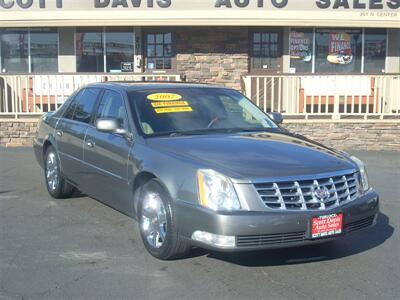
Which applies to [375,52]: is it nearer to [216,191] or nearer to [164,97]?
[164,97]

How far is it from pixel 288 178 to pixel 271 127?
66.3 inches

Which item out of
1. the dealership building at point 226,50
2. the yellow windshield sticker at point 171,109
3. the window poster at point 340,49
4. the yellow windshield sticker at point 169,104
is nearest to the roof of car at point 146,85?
the yellow windshield sticker at point 169,104

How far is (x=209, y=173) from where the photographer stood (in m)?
4.38

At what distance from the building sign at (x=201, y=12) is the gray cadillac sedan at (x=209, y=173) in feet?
26.8

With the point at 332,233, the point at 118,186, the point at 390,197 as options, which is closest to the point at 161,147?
the point at 118,186

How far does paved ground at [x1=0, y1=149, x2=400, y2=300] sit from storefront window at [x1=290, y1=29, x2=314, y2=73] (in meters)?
9.70

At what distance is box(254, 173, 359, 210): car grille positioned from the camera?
4273 millimetres

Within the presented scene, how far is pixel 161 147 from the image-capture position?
4.98 metres

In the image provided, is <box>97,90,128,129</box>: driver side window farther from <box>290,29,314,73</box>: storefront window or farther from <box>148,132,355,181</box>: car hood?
<box>290,29,314,73</box>: storefront window

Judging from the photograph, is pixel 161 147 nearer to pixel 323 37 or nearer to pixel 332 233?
→ pixel 332 233

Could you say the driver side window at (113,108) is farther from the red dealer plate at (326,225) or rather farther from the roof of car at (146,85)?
the red dealer plate at (326,225)

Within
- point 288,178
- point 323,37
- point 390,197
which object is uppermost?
point 323,37

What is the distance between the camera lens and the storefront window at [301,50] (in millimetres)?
15578

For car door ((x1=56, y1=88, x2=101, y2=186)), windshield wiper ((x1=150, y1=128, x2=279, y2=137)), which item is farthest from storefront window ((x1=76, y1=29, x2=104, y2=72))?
windshield wiper ((x1=150, y1=128, x2=279, y2=137))
